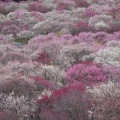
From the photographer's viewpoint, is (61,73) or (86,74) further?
(61,73)

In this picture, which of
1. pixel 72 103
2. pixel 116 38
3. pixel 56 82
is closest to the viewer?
pixel 72 103

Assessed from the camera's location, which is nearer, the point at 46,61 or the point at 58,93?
the point at 58,93

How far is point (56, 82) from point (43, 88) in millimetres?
1629

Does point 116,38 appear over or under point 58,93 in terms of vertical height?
under

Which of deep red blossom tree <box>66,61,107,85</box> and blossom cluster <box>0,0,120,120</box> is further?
deep red blossom tree <box>66,61,107,85</box>

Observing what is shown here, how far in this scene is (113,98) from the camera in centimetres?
966

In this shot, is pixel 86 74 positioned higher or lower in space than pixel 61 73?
higher

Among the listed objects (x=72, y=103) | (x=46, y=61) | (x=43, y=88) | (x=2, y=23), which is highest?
(x=72, y=103)

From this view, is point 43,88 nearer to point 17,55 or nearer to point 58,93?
point 58,93

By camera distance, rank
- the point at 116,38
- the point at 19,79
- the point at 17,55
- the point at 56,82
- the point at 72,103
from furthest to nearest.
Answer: the point at 116,38 → the point at 17,55 → the point at 56,82 → the point at 19,79 → the point at 72,103

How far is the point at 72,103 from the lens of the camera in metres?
9.53

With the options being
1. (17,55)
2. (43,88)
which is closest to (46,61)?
(17,55)

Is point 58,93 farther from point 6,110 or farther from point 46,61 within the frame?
point 46,61

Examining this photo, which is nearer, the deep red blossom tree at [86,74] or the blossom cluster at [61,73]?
the blossom cluster at [61,73]
